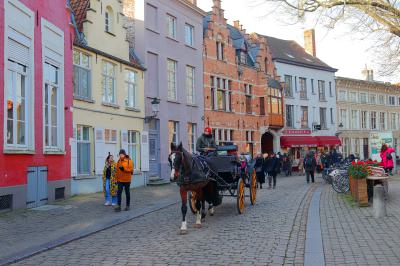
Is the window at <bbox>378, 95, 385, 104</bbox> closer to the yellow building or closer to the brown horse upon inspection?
the yellow building

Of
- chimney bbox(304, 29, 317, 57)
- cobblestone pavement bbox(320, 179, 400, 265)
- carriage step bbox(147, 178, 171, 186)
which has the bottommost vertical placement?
cobblestone pavement bbox(320, 179, 400, 265)

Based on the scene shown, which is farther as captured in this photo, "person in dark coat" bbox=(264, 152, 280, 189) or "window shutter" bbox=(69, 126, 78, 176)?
"person in dark coat" bbox=(264, 152, 280, 189)

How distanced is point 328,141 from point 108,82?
2865 cm

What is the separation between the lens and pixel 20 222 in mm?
10641

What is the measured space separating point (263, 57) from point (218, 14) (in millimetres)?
6838

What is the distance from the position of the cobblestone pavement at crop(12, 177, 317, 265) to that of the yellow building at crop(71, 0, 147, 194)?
7.31m

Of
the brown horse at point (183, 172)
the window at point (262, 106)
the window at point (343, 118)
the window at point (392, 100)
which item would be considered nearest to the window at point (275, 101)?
the window at point (262, 106)

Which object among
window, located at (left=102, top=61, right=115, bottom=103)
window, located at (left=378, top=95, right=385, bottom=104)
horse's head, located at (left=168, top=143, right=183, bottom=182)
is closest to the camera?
horse's head, located at (left=168, top=143, right=183, bottom=182)

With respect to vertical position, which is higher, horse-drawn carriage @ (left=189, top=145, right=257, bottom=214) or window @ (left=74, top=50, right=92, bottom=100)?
window @ (left=74, top=50, right=92, bottom=100)

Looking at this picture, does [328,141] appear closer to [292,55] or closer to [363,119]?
[292,55]

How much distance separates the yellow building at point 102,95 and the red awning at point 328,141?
970 inches

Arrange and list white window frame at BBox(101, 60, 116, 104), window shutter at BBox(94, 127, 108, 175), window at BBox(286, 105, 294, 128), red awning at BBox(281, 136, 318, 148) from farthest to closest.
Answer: window at BBox(286, 105, 294, 128)
red awning at BBox(281, 136, 318, 148)
white window frame at BBox(101, 60, 116, 104)
window shutter at BBox(94, 127, 108, 175)

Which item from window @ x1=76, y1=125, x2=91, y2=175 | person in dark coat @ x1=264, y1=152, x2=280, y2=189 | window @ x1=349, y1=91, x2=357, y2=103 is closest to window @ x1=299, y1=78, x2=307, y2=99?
window @ x1=349, y1=91, x2=357, y2=103

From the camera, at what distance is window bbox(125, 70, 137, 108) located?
21547 mm
